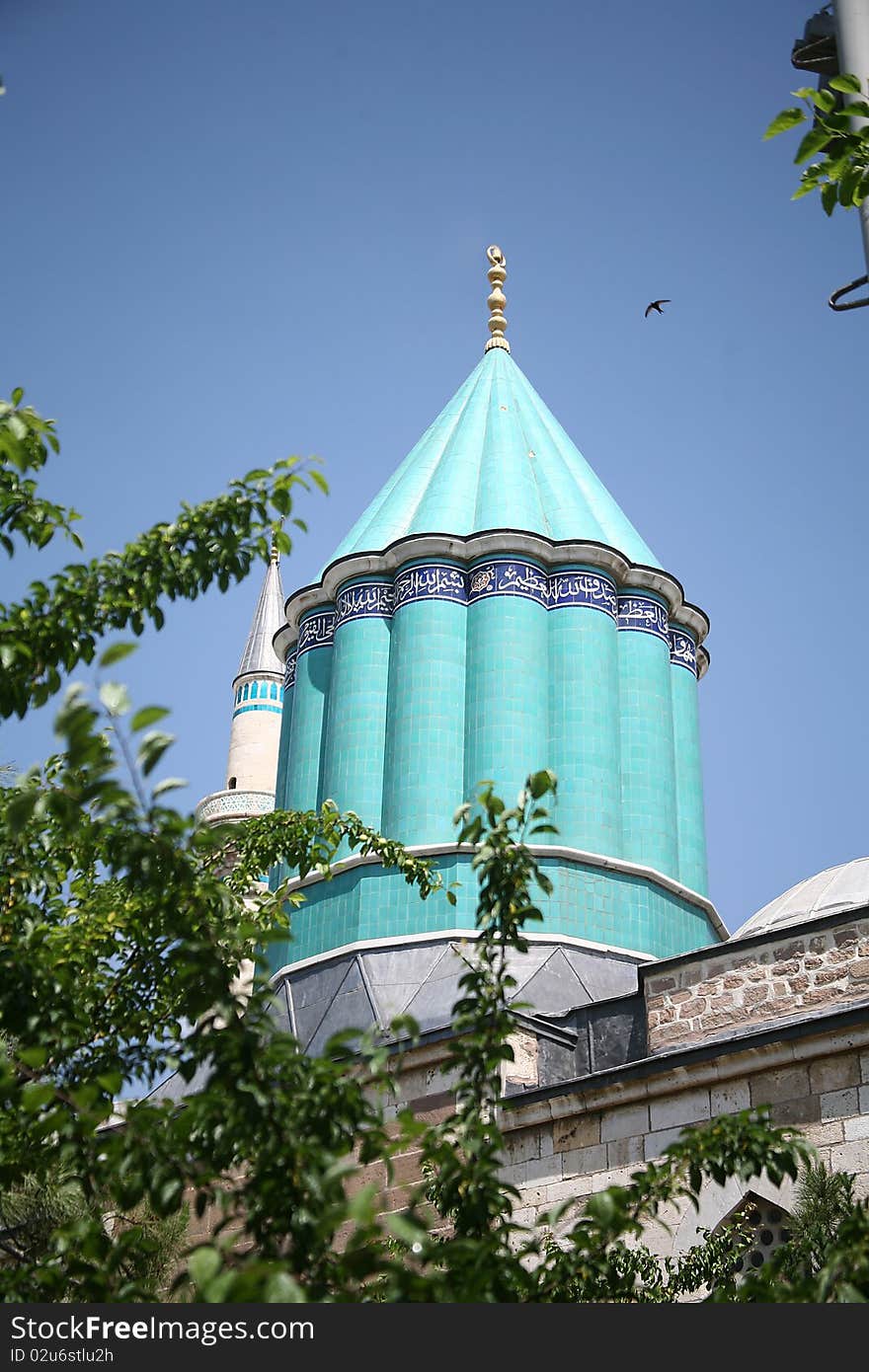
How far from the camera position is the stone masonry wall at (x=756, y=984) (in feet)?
20.7

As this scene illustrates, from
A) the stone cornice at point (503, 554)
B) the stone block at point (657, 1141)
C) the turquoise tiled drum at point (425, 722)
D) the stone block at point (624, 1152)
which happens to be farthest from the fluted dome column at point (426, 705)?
the stone block at point (657, 1141)

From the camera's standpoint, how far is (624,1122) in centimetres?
634

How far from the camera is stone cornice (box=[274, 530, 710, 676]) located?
36.3 feet

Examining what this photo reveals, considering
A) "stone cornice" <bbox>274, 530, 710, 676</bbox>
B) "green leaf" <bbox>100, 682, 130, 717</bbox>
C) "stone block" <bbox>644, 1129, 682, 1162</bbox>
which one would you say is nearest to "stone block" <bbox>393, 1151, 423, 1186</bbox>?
"stone block" <bbox>644, 1129, 682, 1162</bbox>

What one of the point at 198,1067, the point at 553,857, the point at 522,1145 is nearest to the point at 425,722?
the point at 553,857

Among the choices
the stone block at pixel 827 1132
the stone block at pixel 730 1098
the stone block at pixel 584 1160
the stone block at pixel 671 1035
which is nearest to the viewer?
the stone block at pixel 827 1132

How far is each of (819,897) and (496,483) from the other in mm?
4367

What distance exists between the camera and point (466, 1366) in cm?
226

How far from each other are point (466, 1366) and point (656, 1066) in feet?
13.4

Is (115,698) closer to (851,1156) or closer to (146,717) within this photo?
(146,717)

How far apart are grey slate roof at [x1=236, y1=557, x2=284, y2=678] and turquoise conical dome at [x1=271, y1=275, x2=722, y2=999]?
8284mm

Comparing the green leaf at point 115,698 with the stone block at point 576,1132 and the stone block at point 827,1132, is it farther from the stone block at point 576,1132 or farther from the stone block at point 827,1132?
the stone block at point 576,1132

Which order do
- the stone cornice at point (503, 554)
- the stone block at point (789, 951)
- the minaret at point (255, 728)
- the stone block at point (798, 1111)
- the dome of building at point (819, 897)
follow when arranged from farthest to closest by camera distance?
the minaret at point (255, 728), the stone cornice at point (503, 554), the dome of building at point (819, 897), the stone block at point (789, 951), the stone block at point (798, 1111)

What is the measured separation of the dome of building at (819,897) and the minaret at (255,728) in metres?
10.3
